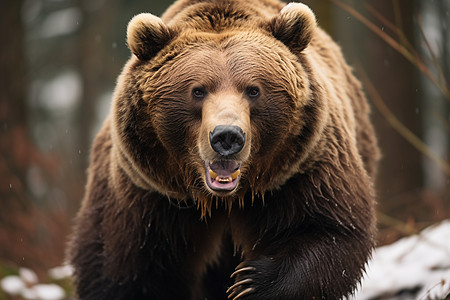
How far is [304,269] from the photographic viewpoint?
4711 mm

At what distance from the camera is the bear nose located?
4.00 m

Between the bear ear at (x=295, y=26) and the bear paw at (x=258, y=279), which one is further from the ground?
the bear ear at (x=295, y=26)

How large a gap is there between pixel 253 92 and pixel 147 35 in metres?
0.82

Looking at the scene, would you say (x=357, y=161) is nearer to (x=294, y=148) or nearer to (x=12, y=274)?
(x=294, y=148)

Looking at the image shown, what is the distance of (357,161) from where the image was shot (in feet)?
17.1

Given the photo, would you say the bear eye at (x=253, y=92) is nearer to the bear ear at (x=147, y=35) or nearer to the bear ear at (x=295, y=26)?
the bear ear at (x=295, y=26)

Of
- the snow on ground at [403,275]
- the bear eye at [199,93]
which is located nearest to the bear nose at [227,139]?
the bear eye at [199,93]

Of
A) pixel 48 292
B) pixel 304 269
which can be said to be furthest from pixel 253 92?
pixel 48 292

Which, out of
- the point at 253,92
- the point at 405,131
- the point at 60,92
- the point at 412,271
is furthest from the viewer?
the point at 60,92

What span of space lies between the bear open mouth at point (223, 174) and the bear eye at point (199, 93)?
43 centimetres

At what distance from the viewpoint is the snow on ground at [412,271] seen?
19.4ft

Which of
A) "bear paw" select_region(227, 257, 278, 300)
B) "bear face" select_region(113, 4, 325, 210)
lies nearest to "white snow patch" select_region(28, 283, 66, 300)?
"bear face" select_region(113, 4, 325, 210)

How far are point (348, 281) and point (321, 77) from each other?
1.43 metres

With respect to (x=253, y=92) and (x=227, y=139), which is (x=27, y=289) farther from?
(x=227, y=139)
